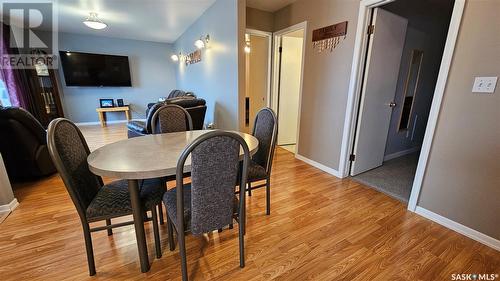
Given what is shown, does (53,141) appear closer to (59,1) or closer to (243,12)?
(243,12)

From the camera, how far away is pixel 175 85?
6930mm

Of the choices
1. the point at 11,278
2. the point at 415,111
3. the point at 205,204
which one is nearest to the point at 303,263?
the point at 205,204

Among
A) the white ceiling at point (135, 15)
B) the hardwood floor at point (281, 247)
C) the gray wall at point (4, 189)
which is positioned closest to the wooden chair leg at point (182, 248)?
the hardwood floor at point (281, 247)

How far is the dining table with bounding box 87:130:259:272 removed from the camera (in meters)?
0.99

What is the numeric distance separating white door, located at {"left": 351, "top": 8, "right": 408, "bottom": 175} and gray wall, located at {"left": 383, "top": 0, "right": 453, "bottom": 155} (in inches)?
8.1

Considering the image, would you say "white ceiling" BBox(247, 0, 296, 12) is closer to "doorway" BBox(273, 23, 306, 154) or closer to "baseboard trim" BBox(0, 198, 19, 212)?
"doorway" BBox(273, 23, 306, 154)

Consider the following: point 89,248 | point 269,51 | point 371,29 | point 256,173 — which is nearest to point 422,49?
point 371,29

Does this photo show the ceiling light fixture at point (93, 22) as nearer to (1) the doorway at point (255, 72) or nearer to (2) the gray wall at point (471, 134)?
(1) the doorway at point (255, 72)

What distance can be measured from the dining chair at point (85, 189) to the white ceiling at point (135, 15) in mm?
3109

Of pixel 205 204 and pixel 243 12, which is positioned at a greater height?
pixel 243 12

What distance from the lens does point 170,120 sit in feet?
6.58

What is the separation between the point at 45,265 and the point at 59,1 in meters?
4.10

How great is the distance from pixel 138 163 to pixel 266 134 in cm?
100

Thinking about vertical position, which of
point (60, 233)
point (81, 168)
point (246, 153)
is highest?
point (246, 153)
